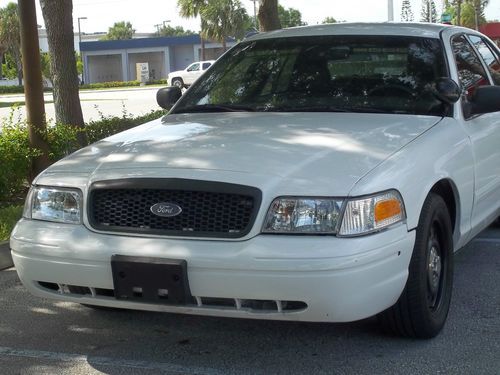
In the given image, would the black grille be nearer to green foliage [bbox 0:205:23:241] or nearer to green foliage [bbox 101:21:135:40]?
green foliage [bbox 0:205:23:241]

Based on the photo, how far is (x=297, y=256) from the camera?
3270mm

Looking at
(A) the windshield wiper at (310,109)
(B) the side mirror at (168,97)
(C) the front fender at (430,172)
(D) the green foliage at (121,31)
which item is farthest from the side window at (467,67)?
(D) the green foliage at (121,31)

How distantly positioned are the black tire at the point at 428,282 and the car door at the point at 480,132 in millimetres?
699

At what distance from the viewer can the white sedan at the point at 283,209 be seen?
11.0 feet

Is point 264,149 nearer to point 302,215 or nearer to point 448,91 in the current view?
point 302,215

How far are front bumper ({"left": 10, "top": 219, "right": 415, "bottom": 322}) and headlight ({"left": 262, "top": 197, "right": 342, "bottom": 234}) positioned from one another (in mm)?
47

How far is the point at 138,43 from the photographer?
A: 226 ft

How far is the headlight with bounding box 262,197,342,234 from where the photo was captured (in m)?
3.36

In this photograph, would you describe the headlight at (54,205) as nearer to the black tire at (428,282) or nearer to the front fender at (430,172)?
the front fender at (430,172)

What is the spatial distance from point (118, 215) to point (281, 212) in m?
0.84

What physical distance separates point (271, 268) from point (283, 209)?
0.28 metres

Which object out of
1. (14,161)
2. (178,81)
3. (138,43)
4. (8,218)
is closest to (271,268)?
(8,218)

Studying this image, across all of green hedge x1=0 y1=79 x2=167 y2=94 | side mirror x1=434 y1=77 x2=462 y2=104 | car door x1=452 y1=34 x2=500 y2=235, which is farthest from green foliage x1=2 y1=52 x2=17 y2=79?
side mirror x1=434 y1=77 x2=462 y2=104

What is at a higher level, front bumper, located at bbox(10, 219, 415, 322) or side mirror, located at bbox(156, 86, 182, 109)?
side mirror, located at bbox(156, 86, 182, 109)
